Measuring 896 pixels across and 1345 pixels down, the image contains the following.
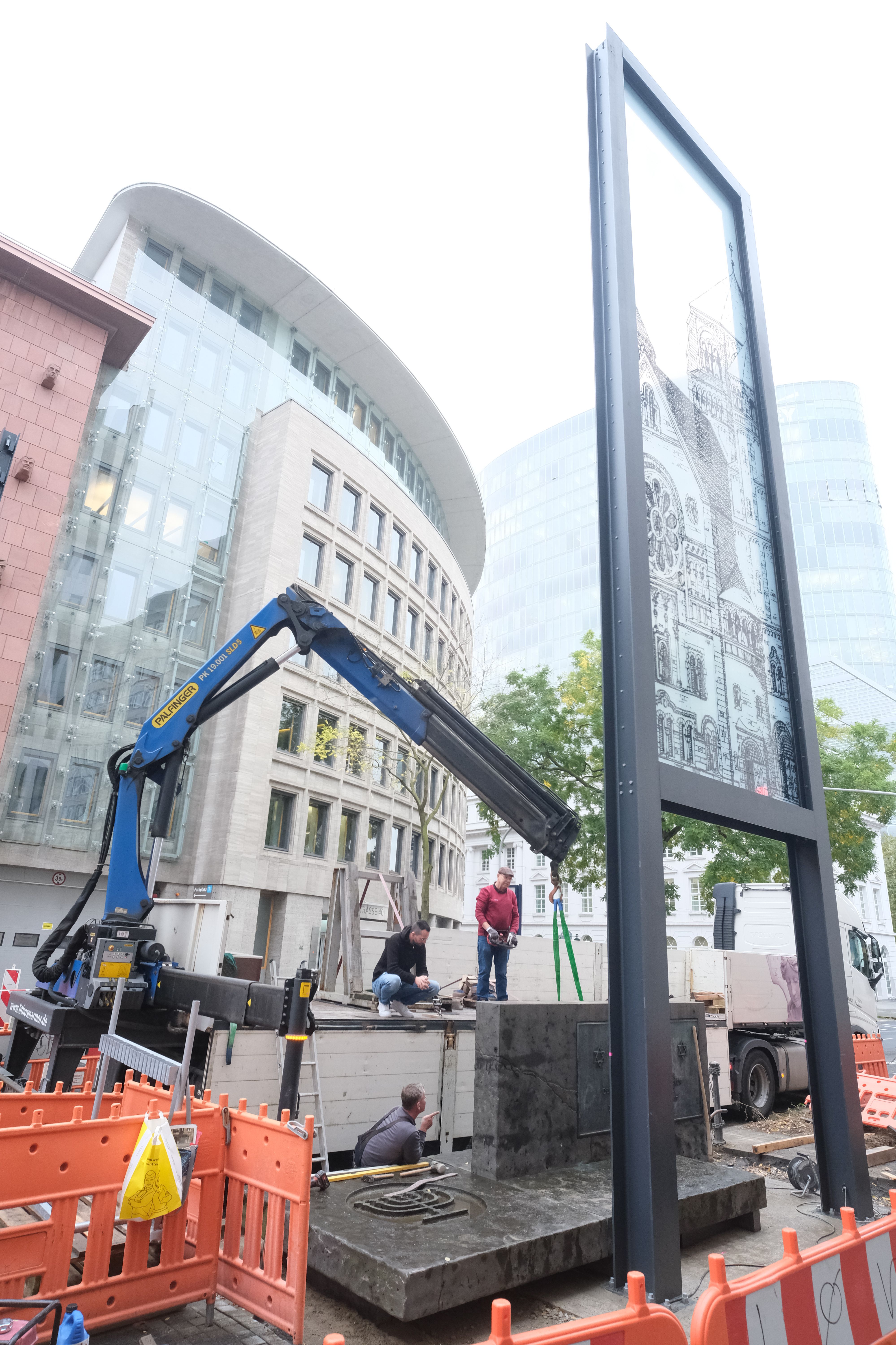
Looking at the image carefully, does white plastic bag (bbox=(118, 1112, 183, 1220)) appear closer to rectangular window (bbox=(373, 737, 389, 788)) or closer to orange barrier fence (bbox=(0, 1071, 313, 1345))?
orange barrier fence (bbox=(0, 1071, 313, 1345))

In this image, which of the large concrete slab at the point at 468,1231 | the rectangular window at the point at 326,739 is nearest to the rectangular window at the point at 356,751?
Answer: the rectangular window at the point at 326,739

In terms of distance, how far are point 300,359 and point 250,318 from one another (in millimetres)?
2598

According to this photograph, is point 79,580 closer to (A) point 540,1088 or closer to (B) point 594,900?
(A) point 540,1088

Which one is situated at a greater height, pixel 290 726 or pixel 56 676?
pixel 290 726

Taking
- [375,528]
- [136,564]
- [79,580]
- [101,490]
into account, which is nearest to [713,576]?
[79,580]

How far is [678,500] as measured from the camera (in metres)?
6.70

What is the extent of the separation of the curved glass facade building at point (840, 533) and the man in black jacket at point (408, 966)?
98.6 m

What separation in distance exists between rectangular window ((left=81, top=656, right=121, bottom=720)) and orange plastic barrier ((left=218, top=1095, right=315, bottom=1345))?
20.9 m

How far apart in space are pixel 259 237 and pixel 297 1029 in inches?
1252

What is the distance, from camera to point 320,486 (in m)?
31.7

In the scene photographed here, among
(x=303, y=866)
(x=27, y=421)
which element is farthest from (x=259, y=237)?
(x=303, y=866)

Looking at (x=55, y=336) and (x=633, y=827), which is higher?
(x=55, y=336)

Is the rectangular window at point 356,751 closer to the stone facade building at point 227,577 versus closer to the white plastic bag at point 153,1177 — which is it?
the stone facade building at point 227,577

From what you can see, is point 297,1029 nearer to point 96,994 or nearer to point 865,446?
point 96,994
